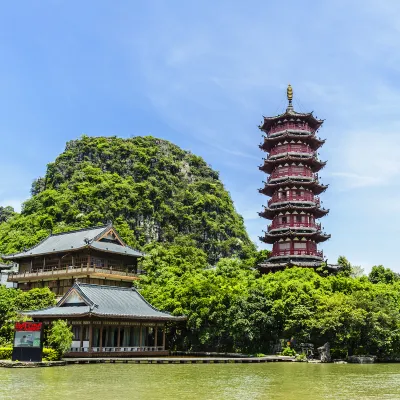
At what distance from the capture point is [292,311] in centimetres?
3669

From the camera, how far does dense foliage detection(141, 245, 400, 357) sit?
35.2 metres

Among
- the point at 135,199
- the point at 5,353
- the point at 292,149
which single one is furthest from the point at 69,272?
the point at 135,199

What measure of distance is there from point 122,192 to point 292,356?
51856mm

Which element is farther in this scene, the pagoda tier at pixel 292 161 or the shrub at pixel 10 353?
the pagoda tier at pixel 292 161

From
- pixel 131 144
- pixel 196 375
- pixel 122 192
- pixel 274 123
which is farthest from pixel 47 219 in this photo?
pixel 196 375

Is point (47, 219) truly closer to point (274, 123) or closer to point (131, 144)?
point (131, 144)

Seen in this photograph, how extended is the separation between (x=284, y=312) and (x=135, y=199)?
50056mm

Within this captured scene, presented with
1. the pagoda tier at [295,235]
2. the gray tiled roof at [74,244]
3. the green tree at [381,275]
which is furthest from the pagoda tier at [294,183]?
the gray tiled roof at [74,244]

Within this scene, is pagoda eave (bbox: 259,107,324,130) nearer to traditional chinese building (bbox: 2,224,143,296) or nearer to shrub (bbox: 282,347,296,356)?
traditional chinese building (bbox: 2,224,143,296)

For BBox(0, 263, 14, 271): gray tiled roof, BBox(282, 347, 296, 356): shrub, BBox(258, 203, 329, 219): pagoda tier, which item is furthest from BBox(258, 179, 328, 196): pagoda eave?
BBox(0, 263, 14, 271): gray tiled roof

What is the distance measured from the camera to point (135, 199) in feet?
275

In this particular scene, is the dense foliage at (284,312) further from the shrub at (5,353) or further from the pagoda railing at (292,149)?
the pagoda railing at (292,149)

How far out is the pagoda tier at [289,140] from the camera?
175 feet

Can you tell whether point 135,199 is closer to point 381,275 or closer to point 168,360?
point 381,275
